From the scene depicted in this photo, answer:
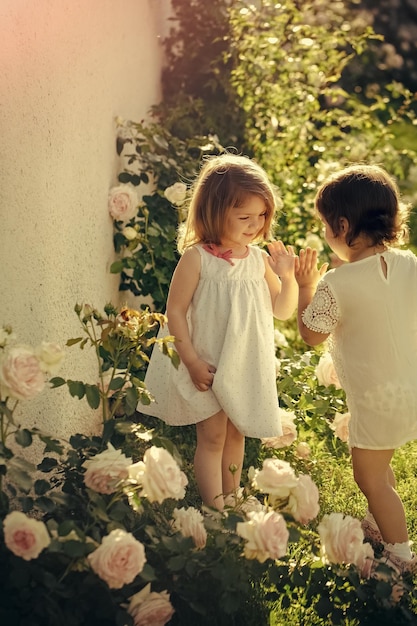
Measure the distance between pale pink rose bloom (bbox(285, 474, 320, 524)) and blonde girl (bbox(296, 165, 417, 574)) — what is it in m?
0.52

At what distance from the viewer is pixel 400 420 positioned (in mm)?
3211

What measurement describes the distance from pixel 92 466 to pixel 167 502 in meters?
1.11

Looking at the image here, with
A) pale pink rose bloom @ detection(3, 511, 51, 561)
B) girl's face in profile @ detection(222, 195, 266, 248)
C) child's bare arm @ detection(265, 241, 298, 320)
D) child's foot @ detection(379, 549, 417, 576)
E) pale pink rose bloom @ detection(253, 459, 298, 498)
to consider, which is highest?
girl's face in profile @ detection(222, 195, 266, 248)

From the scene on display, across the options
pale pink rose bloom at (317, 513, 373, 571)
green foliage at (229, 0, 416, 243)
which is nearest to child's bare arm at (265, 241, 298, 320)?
pale pink rose bloom at (317, 513, 373, 571)

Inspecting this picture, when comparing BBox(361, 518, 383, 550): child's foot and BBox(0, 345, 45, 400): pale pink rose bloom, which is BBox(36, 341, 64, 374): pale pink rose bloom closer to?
BBox(0, 345, 45, 400): pale pink rose bloom

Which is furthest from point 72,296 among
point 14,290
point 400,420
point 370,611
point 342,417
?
point 370,611

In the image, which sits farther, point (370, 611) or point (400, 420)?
point (400, 420)

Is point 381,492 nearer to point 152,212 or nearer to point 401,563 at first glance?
point 401,563

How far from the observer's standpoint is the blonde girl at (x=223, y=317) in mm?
3432

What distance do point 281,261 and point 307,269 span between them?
0.21 m

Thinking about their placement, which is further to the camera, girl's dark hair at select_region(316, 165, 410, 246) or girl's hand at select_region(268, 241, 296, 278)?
girl's hand at select_region(268, 241, 296, 278)

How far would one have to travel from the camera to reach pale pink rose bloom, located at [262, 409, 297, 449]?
3.83 metres

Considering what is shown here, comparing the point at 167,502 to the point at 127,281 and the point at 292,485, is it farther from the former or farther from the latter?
the point at 127,281

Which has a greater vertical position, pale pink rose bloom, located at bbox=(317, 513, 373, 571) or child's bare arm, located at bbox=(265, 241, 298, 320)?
child's bare arm, located at bbox=(265, 241, 298, 320)
